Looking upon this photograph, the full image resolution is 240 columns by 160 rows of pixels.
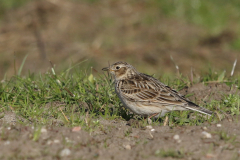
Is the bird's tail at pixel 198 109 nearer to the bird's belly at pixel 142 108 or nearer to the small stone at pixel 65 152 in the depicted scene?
the bird's belly at pixel 142 108

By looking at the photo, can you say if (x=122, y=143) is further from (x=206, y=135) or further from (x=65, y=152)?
(x=206, y=135)

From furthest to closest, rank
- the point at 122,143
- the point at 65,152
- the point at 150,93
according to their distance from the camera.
A: the point at 150,93 < the point at 122,143 < the point at 65,152

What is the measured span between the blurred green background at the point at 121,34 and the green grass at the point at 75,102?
14.8 ft

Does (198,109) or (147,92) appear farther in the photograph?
(147,92)

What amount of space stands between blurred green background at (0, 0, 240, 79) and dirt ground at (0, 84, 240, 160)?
6.51 m

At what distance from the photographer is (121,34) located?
13.9 meters

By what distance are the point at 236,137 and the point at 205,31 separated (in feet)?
31.3

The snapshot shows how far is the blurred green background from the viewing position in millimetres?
12562

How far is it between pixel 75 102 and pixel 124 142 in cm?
182

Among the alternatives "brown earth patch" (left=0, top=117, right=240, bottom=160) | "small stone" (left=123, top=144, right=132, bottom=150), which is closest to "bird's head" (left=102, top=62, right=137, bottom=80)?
"brown earth patch" (left=0, top=117, right=240, bottom=160)

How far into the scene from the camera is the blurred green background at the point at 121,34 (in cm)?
1256

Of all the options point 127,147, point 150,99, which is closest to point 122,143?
point 127,147

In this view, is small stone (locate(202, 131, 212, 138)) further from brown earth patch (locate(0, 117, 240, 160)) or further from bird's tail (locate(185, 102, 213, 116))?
bird's tail (locate(185, 102, 213, 116))

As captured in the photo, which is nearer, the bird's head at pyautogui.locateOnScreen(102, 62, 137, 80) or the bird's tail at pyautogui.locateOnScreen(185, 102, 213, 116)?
the bird's tail at pyautogui.locateOnScreen(185, 102, 213, 116)
